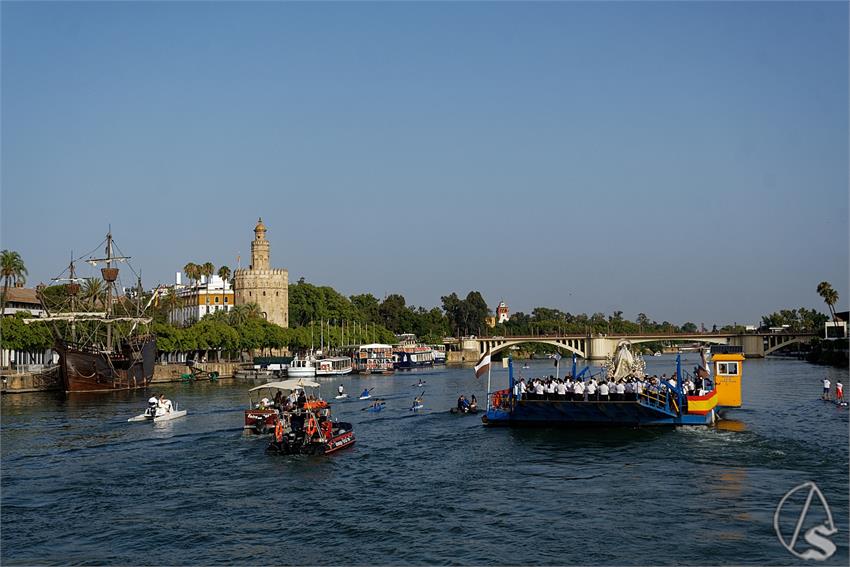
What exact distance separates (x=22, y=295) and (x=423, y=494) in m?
129

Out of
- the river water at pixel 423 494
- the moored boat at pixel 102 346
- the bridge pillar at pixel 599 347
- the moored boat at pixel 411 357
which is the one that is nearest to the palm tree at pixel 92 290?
the moored boat at pixel 102 346

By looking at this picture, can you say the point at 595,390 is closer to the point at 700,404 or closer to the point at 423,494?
the point at 700,404

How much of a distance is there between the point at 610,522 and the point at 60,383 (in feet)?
285

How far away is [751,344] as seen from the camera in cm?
18288

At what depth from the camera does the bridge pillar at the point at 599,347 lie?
19225 centimetres

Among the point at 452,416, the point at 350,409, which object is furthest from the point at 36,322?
the point at 452,416

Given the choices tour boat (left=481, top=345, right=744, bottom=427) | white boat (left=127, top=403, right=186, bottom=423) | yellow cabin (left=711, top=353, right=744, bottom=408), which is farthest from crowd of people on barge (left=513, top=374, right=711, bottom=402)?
white boat (left=127, top=403, right=186, bottom=423)

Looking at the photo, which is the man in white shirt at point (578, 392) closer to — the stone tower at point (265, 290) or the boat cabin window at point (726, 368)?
the boat cabin window at point (726, 368)

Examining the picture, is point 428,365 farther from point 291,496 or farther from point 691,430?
point 291,496

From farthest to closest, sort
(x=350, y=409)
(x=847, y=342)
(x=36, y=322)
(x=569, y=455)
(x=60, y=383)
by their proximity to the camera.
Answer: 1. (x=847, y=342)
2. (x=36, y=322)
3. (x=60, y=383)
4. (x=350, y=409)
5. (x=569, y=455)

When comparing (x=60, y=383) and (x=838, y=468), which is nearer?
(x=838, y=468)

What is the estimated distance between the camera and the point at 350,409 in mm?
77312

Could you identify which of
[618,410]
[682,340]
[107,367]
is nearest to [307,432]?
[618,410]

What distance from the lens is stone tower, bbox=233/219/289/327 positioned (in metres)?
187
